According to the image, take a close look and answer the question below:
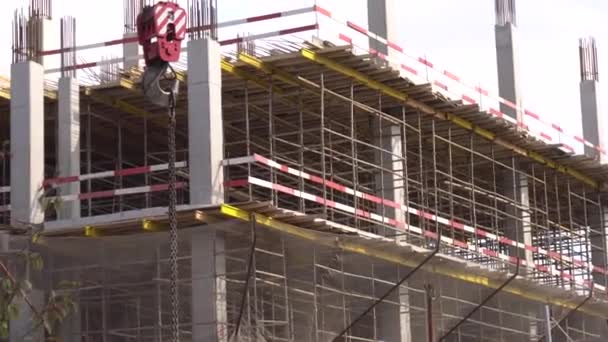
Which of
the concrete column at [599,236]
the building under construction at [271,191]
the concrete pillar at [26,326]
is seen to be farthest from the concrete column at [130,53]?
the concrete column at [599,236]

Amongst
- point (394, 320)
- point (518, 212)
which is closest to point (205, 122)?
point (394, 320)

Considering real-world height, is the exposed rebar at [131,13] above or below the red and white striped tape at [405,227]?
above

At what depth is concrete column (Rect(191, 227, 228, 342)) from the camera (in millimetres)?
28078

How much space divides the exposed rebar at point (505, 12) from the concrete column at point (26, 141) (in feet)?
48.1

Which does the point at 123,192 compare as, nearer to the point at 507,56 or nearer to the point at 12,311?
the point at 12,311

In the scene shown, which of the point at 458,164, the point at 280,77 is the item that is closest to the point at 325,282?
the point at 280,77

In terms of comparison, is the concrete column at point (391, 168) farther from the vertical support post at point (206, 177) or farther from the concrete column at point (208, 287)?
the concrete column at point (208, 287)

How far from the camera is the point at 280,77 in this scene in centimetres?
3097

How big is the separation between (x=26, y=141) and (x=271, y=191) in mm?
5397

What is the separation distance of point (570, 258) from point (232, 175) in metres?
10.2

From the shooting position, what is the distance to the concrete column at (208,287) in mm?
28078

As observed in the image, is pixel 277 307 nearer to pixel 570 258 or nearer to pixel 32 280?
pixel 32 280

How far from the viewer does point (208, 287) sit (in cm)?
2825


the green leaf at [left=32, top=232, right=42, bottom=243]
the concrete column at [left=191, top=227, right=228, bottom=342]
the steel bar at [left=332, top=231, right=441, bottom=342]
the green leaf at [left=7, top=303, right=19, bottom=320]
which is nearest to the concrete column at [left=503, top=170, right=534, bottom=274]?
the steel bar at [left=332, top=231, right=441, bottom=342]
